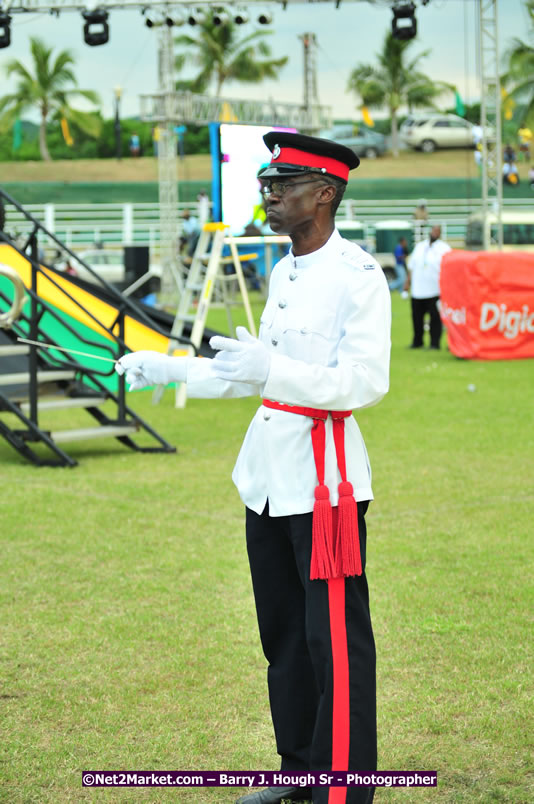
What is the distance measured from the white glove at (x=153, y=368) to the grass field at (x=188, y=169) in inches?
1957

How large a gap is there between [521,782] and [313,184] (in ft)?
6.30

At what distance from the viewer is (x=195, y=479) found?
25.7 feet

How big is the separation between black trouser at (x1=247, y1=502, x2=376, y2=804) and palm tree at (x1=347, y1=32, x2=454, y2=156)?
56055mm

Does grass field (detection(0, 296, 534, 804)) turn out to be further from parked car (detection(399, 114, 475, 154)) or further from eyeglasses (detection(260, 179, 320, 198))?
parked car (detection(399, 114, 475, 154))

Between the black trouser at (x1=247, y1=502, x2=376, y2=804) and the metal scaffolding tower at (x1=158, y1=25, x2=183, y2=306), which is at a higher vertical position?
the metal scaffolding tower at (x1=158, y1=25, x2=183, y2=306)

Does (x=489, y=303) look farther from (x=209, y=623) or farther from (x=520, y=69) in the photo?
(x=520, y=69)

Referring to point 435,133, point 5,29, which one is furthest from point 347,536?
point 435,133

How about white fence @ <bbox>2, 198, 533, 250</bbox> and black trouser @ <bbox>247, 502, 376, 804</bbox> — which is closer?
black trouser @ <bbox>247, 502, 376, 804</bbox>

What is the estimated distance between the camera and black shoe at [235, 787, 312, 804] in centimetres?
319

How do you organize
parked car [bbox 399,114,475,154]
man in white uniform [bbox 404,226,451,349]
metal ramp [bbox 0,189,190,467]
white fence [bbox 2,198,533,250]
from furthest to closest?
parked car [bbox 399,114,475,154] → white fence [bbox 2,198,533,250] → man in white uniform [bbox 404,226,451,349] → metal ramp [bbox 0,189,190,467]

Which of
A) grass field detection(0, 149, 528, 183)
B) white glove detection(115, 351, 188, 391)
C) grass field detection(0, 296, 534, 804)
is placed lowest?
grass field detection(0, 296, 534, 804)

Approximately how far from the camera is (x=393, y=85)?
57906 mm

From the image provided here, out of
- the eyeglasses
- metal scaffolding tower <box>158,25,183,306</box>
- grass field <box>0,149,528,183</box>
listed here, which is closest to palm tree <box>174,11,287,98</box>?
grass field <box>0,149,528,183</box>

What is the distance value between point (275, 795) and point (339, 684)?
587 millimetres
